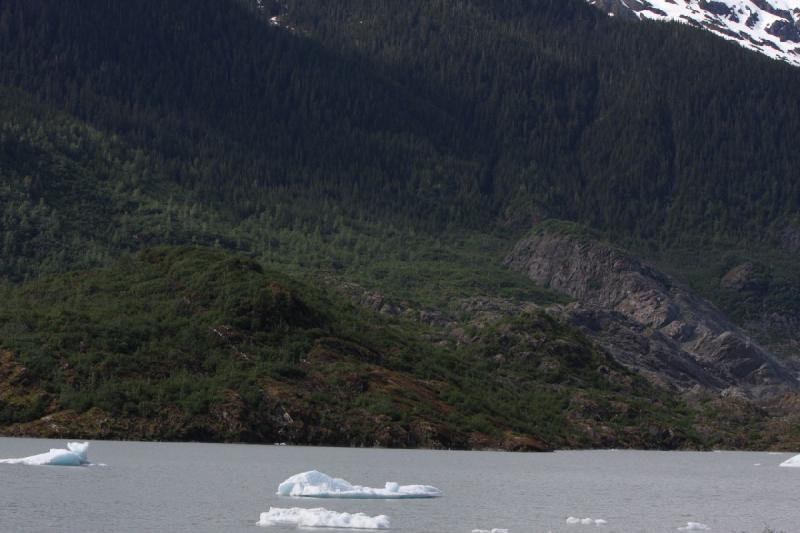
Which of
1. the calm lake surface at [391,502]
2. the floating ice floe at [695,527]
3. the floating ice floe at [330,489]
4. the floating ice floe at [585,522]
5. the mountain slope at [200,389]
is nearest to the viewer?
the calm lake surface at [391,502]

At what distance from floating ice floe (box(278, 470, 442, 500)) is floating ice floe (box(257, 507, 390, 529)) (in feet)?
38.2

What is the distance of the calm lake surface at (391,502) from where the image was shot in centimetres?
8538

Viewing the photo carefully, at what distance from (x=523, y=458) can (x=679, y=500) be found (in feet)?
192

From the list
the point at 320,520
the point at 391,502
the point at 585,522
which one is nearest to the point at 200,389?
the point at 391,502

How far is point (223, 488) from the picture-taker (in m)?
105

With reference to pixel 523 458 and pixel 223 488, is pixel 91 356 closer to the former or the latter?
pixel 523 458

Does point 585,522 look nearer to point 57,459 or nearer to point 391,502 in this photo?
point 391,502

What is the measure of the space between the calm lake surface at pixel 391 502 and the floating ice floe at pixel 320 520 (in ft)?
3.53

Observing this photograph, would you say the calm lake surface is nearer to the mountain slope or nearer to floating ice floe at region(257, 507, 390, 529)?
floating ice floe at region(257, 507, 390, 529)

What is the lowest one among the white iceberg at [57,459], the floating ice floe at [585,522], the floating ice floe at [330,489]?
the white iceberg at [57,459]

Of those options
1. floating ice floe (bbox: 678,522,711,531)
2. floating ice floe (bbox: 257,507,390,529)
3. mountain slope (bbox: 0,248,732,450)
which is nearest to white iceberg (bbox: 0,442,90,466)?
floating ice floe (bbox: 257,507,390,529)

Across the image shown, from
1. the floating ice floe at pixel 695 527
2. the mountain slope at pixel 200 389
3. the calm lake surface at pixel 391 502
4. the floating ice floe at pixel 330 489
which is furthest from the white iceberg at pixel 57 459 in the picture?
the floating ice floe at pixel 695 527

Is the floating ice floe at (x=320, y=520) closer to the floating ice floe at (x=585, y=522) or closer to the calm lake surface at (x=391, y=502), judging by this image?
the calm lake surface at (x=391, y=502)

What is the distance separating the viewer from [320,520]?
8062 cm
